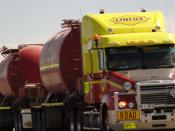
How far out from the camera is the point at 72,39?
21.5 meters

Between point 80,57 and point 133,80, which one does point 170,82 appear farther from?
point 80,57

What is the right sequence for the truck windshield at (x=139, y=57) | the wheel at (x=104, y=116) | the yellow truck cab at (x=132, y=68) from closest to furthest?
the yellow truck cab at (x=132, y=68) → the truck windshield at (x=139, y=57) → the wheel at (x=104, y=116)

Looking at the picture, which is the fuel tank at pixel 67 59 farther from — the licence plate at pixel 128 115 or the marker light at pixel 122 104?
the licence plate at pixel 128 115

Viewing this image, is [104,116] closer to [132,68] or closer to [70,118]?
[132,68]

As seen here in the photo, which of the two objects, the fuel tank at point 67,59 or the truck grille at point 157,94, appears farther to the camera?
the fuel tank at point 67,59

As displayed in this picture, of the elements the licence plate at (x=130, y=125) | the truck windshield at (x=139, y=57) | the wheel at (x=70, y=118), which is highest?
the truck windshield at (x=139, y=57)

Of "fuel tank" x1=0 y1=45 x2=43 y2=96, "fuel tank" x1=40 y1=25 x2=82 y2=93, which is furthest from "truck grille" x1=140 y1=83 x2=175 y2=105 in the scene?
"fuel tank" x1=0 y1=45 x2=43 y2=96

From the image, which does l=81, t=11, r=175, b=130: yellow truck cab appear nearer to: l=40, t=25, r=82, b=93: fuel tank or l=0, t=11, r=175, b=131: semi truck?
l=0, t=11, r=175, b=131: semi truck

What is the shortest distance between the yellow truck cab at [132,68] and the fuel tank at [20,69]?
7.49 meters

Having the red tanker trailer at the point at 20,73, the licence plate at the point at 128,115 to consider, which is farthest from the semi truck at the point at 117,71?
the red tanker trailer at the point at 20,73

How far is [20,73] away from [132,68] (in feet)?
33.1

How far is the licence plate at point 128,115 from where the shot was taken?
686 inches

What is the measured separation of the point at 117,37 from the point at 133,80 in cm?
133

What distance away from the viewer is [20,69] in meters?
27.3
